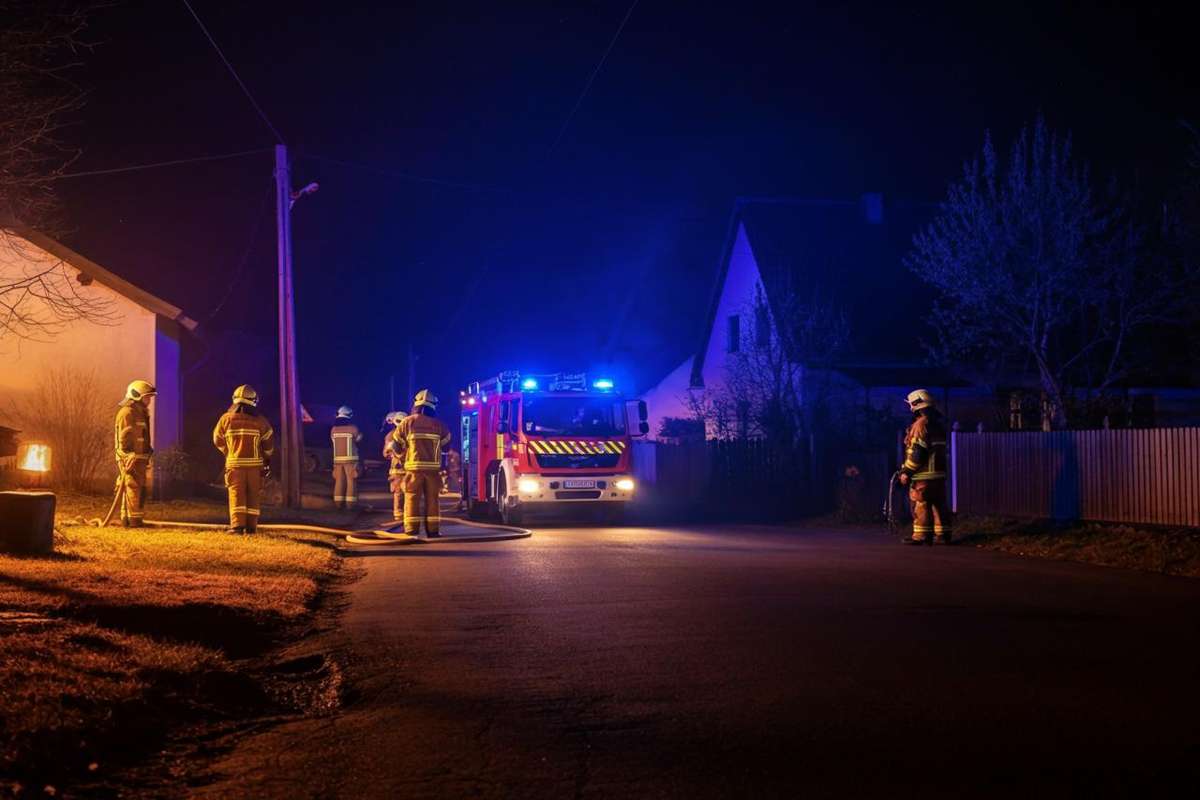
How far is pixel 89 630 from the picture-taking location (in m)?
7.52

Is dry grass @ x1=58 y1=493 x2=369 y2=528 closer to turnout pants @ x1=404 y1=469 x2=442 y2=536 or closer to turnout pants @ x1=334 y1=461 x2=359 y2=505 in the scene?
turnout pants @ x1=334 y1=461 x2=359 y2=505

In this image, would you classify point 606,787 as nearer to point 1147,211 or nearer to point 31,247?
point 31,247

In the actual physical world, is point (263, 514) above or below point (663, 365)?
below

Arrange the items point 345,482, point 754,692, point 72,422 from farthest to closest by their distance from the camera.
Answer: point 345,482, point 72,422, point 754,692

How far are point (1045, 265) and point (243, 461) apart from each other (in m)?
14.4

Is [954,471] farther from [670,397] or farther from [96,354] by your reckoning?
[670,397]

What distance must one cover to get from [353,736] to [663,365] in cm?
4032

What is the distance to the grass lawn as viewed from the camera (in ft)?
17.3

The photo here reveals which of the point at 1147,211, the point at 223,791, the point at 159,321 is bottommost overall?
the point at 223,791

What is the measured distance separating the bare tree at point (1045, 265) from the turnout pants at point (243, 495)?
1349 centimetres

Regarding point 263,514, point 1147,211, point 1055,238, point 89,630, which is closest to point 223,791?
point 89,630

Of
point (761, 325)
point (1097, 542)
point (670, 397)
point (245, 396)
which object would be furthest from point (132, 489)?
point (670, 397)

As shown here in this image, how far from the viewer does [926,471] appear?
614 inches

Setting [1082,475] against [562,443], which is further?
[562,443]
